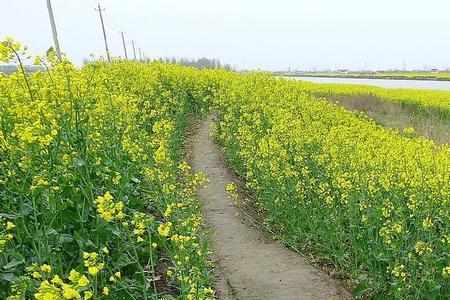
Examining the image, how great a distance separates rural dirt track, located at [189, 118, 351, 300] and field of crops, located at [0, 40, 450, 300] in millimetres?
271

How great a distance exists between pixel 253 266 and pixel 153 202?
51.0 inches

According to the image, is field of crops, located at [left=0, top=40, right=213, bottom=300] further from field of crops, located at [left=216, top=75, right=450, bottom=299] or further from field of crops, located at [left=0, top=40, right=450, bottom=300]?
field of crops, located at [left=216, top=75, right=450, bottom=299]

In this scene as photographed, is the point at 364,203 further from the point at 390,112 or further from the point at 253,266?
the point at 390,112

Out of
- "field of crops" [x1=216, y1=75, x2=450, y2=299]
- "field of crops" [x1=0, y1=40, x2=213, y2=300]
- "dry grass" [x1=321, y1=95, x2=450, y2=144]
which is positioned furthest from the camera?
"dry grass" [x1=321, y1=95, x2=450, y2=144]

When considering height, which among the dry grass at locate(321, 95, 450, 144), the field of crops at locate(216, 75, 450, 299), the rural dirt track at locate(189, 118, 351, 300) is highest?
the field of crops at locate(216, 75, 450, 299)

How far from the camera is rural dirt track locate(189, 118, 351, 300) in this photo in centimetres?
461

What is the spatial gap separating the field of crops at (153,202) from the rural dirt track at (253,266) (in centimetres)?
27

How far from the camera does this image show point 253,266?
5184 mm

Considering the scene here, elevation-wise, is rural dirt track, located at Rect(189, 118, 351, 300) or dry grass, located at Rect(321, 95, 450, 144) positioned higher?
rural dirt track, located at Rect(189, 118, 351, 300)

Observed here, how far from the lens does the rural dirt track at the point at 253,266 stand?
461 cm

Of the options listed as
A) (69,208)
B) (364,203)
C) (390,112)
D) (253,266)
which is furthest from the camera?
(390,112)

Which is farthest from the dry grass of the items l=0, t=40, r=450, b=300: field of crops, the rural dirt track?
the rural dirt track

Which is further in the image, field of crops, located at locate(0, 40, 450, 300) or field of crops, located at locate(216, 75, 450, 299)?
field of crops, located at locate(216, 75, 450, 299)

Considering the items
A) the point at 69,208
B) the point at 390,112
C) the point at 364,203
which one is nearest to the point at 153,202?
the point at 69,208
